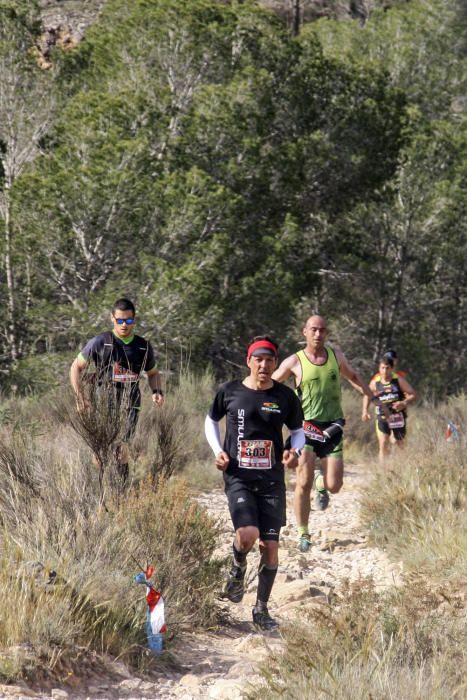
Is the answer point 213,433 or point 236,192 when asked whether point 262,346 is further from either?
point 236,192

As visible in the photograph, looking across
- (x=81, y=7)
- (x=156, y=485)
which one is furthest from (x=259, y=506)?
(x=81, y=7)

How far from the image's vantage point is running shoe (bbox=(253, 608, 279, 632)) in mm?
5754

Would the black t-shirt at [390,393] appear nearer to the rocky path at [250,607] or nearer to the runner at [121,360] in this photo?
the rocky path at [250,607]

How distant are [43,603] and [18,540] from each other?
0.68 m

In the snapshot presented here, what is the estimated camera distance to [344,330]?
21.9 m

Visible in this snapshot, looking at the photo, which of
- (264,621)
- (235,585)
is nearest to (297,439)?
(235,585)

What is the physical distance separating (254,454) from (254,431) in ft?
0.49

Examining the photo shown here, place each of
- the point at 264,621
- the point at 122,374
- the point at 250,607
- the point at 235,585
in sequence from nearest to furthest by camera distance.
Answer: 1. the point at 264,621
2. the point at 235,585
3. the point at 250,607
4. the point at 122,374

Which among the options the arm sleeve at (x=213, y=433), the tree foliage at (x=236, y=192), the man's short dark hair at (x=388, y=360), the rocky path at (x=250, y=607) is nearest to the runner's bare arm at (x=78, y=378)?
the arm sleeve at (x=213, y=433)

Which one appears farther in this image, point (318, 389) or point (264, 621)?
point (318, 389)

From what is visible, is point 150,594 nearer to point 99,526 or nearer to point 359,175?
point 99,526

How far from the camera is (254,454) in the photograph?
5.92 metres

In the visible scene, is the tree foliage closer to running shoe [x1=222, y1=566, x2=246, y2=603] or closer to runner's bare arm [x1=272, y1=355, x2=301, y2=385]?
runner's bare arm [x1=272, y1=355, x2=301, y2=385]

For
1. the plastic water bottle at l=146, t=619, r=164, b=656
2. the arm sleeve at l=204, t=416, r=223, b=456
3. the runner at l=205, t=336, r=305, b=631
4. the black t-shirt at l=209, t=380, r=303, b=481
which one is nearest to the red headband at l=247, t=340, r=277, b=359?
the runner at l=205, t=336, r=305, b=631
